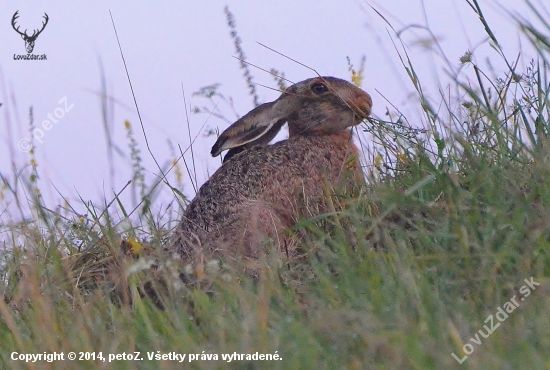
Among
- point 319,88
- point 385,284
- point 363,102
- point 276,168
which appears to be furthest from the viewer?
point 319,88

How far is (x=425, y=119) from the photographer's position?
187 inches

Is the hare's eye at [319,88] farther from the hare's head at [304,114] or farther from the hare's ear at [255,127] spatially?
the hare's ear at [255,127]

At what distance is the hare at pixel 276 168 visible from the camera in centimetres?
483

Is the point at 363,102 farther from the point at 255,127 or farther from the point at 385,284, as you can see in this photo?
the point at 385,284

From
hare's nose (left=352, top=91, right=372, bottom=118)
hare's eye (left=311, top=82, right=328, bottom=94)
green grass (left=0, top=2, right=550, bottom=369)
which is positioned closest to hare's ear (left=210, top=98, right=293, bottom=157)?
hare's eye (left=311, top=82, right=328, bottom=94)

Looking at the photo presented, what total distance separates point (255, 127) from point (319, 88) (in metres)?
0.48

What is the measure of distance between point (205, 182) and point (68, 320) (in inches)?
73.4

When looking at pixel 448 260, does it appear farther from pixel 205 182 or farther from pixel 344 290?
pixel 205 182

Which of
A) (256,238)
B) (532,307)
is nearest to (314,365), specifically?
(532,307)

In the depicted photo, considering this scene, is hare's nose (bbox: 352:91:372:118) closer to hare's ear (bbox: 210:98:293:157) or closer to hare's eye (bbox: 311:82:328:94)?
hare's eye (bbox: 311:82:328:94)

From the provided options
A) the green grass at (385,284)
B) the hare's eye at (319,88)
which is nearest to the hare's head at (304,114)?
the hare's eye at (319,88)

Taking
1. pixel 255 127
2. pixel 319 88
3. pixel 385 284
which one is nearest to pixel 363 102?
pixel 319 88

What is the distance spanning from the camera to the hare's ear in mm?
5523

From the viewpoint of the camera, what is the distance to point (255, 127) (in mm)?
5609
